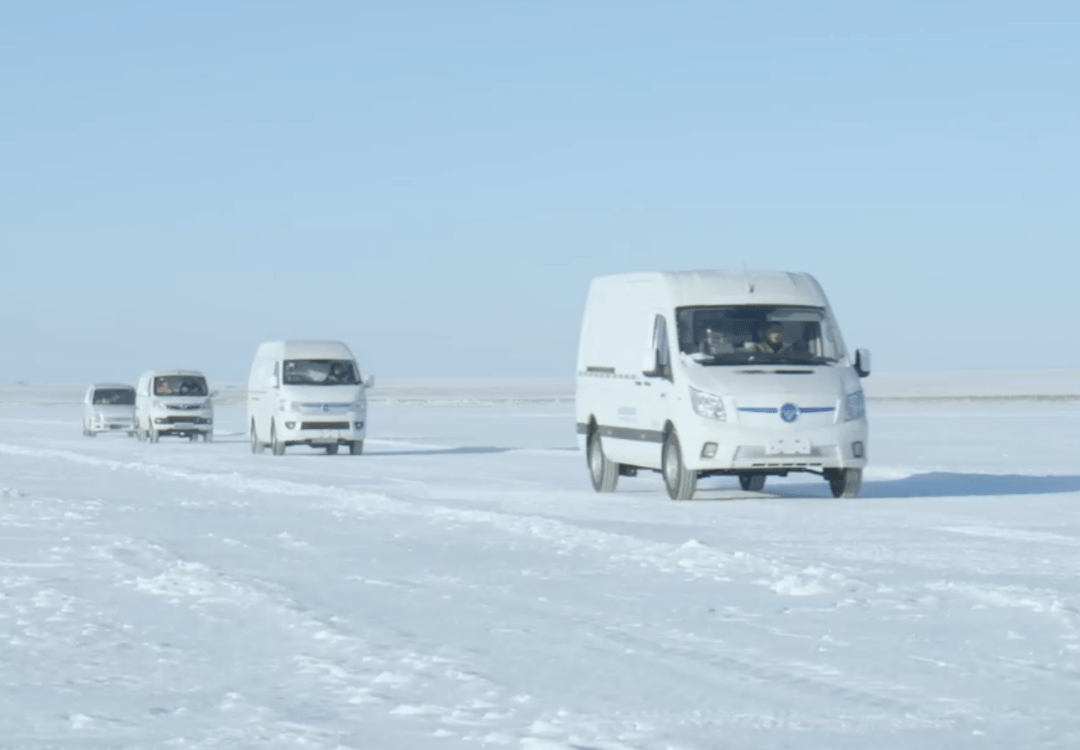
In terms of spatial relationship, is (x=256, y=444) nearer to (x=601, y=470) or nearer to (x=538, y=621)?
(x=601, y=470)

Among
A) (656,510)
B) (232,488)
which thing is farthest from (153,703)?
(232,488)

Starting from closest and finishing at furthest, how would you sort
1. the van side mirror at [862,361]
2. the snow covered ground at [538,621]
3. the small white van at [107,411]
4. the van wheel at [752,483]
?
the snow covered ground at [538,621] < the van side mirror at [862,361] < the van wheel at [752,483] < the small white van at [107,411]

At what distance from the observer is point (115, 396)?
55.0 meters

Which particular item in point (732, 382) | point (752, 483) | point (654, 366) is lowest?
point (752, 483)

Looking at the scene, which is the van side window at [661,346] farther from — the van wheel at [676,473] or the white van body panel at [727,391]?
the van wheel at [676,473]

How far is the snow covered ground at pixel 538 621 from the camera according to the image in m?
7.61

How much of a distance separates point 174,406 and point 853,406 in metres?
28.7

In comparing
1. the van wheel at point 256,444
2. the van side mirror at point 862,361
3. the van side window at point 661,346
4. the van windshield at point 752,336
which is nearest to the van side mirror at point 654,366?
the van side window at point 661,346

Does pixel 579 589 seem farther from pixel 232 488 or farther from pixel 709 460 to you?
pixel 232 488

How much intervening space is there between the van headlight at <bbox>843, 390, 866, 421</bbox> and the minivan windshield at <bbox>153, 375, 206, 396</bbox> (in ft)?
95.4

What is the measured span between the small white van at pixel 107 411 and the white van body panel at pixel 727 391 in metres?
32.6

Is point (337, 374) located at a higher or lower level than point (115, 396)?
higher

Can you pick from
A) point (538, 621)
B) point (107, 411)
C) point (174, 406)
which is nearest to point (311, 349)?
point (174, 406)

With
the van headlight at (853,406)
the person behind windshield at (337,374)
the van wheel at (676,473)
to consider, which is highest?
the person behind windshield at (337,374)
